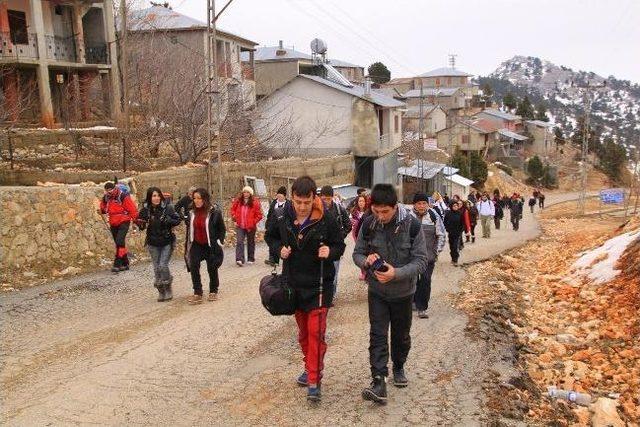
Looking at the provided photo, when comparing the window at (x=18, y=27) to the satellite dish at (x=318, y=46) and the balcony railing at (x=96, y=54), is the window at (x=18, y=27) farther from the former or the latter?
the satellite dish at (x=318, y=46)

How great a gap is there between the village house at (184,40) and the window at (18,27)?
4538 millimetres

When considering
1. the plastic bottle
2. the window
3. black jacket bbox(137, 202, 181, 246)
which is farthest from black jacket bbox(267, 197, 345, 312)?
the window

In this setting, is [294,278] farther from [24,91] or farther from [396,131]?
[396,131]

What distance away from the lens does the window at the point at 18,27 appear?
77.4 feet

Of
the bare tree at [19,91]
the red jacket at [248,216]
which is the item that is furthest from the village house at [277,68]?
the red jacket at [248,216]

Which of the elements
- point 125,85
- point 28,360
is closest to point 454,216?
point 28,360

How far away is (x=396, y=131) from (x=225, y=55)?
1207cm

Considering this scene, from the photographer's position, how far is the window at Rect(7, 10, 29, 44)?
2358 cm

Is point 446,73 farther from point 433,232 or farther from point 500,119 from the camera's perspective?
point 433,232

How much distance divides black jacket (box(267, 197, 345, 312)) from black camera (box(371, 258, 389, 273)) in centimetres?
32

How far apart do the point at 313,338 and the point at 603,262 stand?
317 inches

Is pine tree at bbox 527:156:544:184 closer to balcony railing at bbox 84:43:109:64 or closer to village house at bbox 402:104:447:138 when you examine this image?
village house at bbox 402:104:447:138

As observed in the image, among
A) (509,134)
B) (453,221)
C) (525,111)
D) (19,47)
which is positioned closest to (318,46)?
(19,47)

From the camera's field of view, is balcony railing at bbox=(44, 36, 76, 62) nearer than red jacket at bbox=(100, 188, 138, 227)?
No
